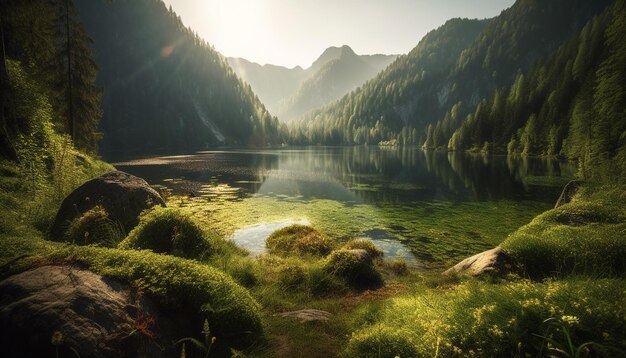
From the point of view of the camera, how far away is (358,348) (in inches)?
234


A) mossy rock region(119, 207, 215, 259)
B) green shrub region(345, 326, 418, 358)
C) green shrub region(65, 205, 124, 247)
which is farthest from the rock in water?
green shrub region(65, 205, 124, 247)

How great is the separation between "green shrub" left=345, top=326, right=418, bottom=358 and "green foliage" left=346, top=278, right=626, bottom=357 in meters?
0.02

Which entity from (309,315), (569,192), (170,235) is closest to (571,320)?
(309,315)

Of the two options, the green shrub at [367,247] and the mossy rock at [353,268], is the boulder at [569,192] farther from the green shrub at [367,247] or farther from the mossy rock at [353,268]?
the mossy rock at [353,268]

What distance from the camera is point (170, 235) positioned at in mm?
10820

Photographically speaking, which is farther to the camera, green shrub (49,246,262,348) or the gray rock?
the gray rock

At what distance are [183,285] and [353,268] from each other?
26.4 feet

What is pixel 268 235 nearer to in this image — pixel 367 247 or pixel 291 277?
pixel 367 247

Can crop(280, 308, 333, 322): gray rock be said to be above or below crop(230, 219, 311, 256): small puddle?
above

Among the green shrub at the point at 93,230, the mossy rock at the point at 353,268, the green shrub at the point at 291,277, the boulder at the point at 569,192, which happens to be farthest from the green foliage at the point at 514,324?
the boulder at the point at 569,192

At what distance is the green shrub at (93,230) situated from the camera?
1041 cm

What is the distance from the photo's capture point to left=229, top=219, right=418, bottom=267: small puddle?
16.5 meters

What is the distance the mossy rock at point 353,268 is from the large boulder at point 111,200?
28.5ft

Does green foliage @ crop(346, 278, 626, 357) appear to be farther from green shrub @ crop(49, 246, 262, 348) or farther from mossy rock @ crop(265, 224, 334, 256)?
mossy rock @ crop(265, 224, 334, 256)
